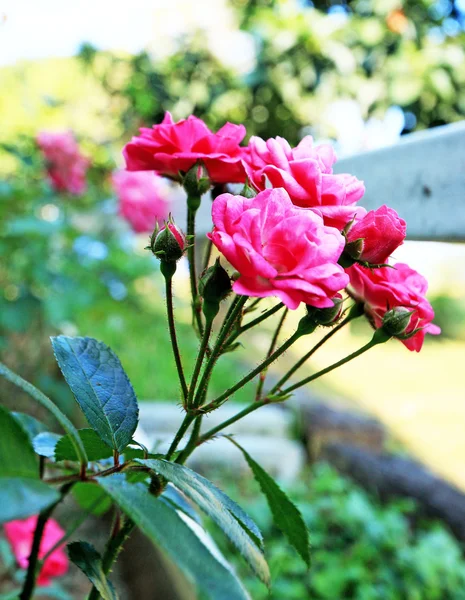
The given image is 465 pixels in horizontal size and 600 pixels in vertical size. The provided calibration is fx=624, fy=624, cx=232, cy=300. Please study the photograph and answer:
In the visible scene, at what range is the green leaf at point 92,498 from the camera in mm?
492

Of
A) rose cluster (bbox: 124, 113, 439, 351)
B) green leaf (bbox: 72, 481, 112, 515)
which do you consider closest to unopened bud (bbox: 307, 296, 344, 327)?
rose cluster (bbox: 124, 113, 439, 351)

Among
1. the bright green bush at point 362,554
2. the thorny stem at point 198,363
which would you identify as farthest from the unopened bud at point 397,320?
the bright green bush at point 362,554

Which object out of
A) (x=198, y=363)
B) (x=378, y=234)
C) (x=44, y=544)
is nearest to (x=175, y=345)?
(x=198, y=363)

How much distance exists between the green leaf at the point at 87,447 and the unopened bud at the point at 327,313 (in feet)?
0.44

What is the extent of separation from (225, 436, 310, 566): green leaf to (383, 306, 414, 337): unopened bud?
0.12 m

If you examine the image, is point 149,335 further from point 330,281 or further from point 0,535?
point 330,281

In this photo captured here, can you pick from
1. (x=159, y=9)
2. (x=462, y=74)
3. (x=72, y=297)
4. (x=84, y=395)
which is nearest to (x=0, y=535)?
(x=72, y=297)

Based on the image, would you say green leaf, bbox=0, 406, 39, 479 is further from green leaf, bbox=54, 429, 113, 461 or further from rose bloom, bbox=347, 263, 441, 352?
rose bloom, bbox=347, 263, 441, 352

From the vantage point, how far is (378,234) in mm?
329

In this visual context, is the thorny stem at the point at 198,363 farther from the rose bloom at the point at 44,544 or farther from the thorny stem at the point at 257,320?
the rose bloom at the point at 44,544

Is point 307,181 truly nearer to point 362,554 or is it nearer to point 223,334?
point 223,334

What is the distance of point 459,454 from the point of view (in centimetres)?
279

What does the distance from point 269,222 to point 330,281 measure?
45 millimetres

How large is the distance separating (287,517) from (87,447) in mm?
131
